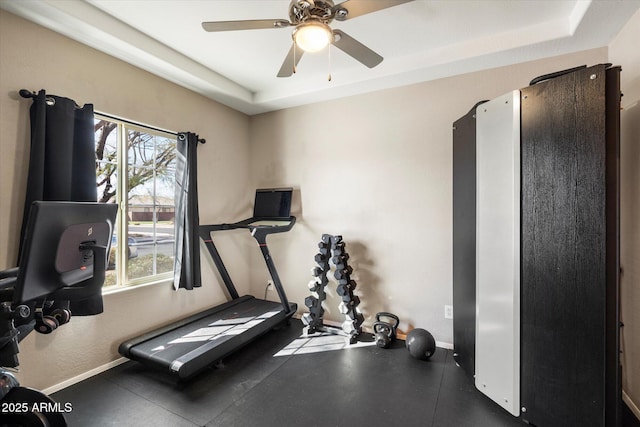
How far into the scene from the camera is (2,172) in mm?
1879

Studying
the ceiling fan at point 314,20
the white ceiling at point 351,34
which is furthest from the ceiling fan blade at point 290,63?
the white ceiling at point 351,34

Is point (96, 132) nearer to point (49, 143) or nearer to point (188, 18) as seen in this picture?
point (49, 143)

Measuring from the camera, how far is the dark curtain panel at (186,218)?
2.91 m

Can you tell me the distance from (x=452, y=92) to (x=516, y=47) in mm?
577

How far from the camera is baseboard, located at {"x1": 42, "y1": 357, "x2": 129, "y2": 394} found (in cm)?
206

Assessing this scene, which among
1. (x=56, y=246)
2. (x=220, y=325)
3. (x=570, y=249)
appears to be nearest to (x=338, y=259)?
(x=220, y=325)

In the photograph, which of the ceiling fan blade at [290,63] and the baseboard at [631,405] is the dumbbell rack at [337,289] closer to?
the ceiling fan blade at [290,63]

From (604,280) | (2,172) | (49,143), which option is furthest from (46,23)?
(604,280)

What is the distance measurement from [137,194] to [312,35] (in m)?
2.21

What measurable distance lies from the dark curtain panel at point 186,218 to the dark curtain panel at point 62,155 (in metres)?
0.82

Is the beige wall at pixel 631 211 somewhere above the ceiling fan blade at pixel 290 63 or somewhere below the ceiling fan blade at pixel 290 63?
below

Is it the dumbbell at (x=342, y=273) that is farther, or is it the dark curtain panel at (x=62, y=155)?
the dumbbell at (x=342, y=273)

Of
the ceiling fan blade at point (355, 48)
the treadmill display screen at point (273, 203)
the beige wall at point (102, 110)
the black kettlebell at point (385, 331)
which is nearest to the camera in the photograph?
the ceiling fan blade at point (355, 48)

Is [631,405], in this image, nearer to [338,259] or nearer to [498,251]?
[498,251]
